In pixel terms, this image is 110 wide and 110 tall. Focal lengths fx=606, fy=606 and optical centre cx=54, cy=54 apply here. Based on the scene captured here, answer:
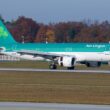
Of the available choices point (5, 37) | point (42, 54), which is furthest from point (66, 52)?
point (5, 37)

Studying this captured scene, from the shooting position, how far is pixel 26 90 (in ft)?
91.0

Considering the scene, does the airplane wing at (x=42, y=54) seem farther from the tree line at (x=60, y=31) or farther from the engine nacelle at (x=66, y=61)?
the tree line at (x=60, y=31)

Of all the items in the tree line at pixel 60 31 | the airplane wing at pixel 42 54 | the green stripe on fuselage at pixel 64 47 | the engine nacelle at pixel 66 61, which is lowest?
the engine nacelle at pixel 66 61

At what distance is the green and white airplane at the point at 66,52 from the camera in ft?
199

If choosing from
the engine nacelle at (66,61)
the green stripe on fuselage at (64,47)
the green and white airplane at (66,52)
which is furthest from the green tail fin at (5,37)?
the engine nacelle at (66,61)

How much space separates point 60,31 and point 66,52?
95930mm

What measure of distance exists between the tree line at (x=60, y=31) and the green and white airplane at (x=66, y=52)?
67614 mm

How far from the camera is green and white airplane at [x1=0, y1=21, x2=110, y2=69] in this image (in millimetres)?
60625

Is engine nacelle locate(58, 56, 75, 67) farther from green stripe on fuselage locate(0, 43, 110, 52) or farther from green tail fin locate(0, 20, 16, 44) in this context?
green tail fin locate(0, 20, 16, 44)

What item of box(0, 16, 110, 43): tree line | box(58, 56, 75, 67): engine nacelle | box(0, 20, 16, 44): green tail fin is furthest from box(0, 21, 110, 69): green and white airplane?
box(0, 16, 110, 43): tree line

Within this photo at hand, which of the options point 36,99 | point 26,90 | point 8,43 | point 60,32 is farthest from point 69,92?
point 60,32

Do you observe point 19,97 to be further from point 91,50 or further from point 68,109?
point 91,50

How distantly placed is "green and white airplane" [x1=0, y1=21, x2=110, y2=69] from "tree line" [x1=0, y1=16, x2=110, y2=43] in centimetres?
6761

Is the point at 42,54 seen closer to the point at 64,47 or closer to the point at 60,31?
the point at 64,47
